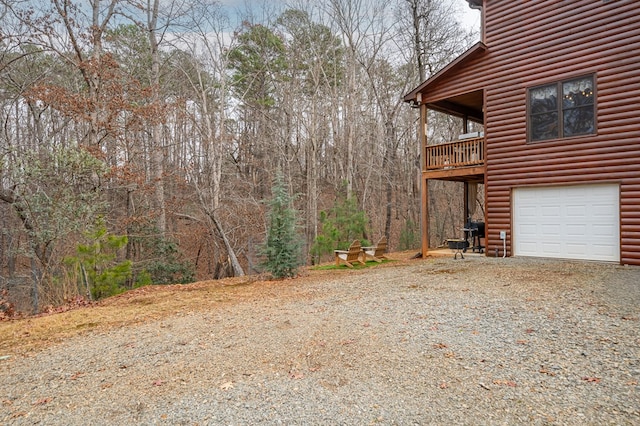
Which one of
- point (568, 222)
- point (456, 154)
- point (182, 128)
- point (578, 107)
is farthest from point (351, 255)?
point (182, 128)

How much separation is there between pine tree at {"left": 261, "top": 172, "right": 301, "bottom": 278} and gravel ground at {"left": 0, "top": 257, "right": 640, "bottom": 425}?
284 centimetres

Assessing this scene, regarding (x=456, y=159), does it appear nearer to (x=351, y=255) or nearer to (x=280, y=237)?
(x=351, y=255)

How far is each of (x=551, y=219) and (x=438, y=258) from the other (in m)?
3.03

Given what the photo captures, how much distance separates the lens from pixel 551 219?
8.96m

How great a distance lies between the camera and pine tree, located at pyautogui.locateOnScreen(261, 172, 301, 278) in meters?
8.30

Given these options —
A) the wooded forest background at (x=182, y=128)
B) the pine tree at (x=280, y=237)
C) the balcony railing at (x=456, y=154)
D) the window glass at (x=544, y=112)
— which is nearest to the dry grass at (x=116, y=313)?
the pine tree at (x=280, y=237)

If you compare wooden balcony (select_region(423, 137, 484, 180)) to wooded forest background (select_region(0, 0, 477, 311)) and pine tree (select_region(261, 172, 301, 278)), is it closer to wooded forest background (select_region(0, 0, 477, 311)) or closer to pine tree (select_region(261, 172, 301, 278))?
wooded forest background (select_region(0, 0, 477, 311))

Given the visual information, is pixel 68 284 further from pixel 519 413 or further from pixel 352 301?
pixel 519 413

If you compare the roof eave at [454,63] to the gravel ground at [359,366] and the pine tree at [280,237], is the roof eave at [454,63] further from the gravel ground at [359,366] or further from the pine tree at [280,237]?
the gravel ground at [359,366]

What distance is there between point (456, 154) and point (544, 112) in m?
2.42

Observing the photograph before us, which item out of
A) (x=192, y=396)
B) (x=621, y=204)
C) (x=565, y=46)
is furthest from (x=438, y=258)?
(x=192, y=396)

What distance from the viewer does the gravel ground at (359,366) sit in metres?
2.58

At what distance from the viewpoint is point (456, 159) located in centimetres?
1076

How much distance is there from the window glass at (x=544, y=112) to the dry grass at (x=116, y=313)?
22.5 feet
